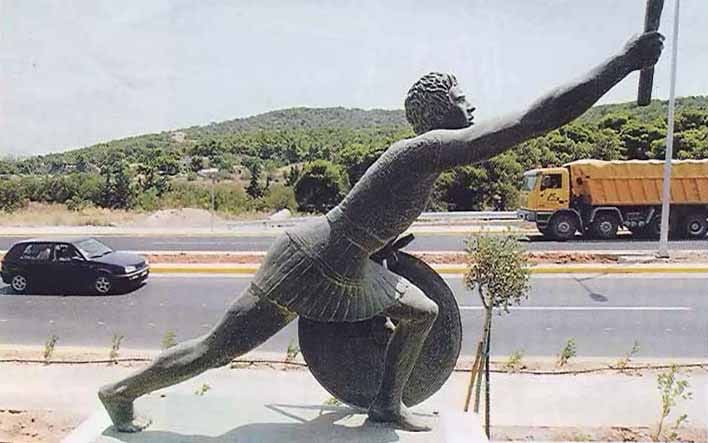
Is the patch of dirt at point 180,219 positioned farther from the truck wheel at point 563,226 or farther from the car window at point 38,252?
the truck wheel at point 563,226

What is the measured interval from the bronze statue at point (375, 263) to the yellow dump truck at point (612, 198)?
764 cm

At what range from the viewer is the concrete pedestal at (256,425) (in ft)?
8.66

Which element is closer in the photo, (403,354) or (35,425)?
(403,354)

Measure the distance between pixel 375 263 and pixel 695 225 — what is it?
876 centimetres

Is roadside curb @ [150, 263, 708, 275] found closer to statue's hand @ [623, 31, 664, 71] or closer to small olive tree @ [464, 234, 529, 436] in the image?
small olive tree @ [464, 234, 529, 436]

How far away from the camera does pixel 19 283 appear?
280 inches

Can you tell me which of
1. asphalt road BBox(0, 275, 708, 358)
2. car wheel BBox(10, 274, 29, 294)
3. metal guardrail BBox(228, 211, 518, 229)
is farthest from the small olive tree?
car wheel BBox(10, 274, 29, 294)

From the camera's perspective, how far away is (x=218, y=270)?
7824 mm

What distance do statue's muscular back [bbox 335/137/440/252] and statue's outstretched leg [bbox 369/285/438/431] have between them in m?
0.26

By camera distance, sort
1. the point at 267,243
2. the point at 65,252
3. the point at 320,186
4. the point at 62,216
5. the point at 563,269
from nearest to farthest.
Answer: the point at 65,252
the point at 563,269
the point at 320,186
the point at 267,243
the point at 62,216

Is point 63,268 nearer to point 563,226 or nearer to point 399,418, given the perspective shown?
point 399,418

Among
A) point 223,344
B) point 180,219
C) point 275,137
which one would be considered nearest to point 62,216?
point 180,219

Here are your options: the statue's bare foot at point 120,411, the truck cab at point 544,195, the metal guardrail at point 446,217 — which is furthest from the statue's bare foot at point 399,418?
the truck cab at point 544,195

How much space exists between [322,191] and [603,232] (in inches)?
168
